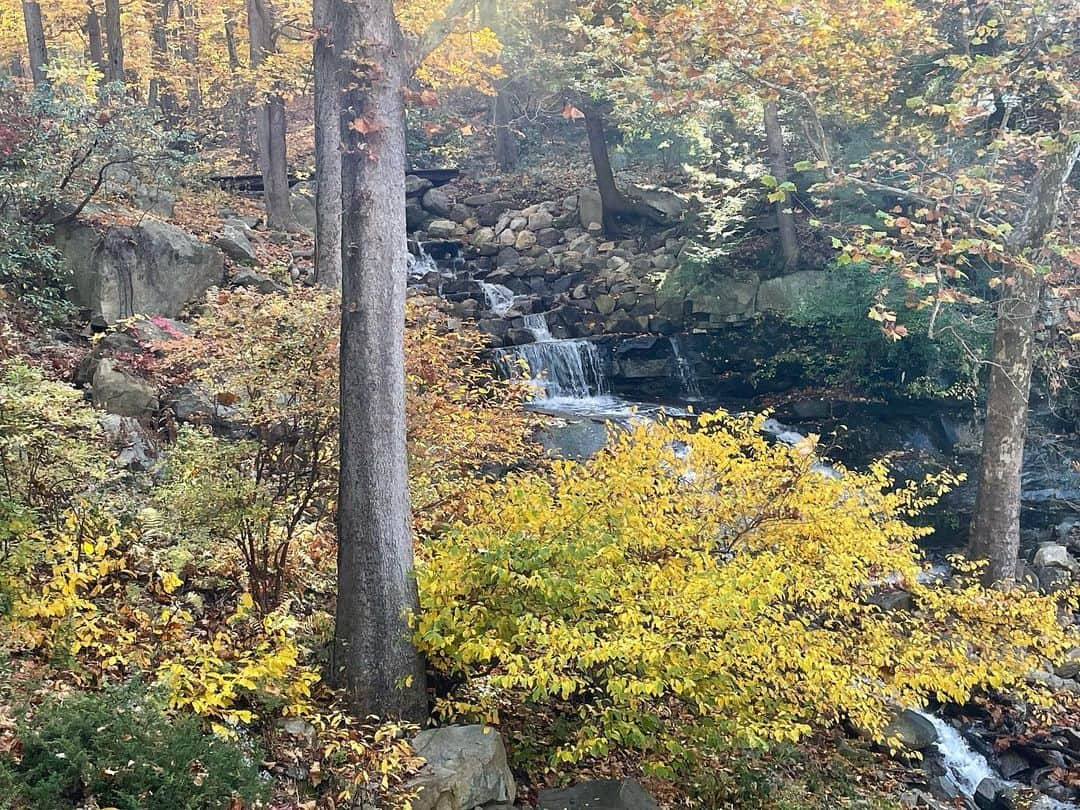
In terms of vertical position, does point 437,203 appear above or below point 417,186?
below

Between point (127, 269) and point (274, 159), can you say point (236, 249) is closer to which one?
point (127, 269)

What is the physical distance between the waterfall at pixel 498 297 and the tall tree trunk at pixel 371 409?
1232cm

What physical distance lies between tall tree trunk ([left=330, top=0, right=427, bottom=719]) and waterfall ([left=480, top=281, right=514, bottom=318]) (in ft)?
40.4

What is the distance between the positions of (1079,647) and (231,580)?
8477 mm

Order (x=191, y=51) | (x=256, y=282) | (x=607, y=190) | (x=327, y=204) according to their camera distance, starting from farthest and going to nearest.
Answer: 1. (x=191, y=51)
2. (x=607, y=190)
3. (x=256, y=282)
4. (x=327, y=204)

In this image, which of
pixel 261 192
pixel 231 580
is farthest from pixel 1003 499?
pixel 261 192

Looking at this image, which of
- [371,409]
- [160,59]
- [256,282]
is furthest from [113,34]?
[371,409]

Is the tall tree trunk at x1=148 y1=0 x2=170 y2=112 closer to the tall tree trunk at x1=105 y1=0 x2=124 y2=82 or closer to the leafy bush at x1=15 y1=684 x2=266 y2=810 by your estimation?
the tall tree trunk at x1=105 y1=0 x2=124 y2=82

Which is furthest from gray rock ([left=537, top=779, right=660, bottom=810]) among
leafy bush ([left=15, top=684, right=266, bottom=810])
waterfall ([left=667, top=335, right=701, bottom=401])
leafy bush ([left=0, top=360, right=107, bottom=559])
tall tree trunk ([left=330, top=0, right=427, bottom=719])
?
waterfall ([left=667, top=335, right=701, bottom=401])

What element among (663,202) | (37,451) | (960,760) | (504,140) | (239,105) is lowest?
(960,760)

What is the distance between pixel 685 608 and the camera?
4.42 meters

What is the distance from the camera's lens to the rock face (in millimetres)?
4320

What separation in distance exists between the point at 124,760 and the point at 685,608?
278cm

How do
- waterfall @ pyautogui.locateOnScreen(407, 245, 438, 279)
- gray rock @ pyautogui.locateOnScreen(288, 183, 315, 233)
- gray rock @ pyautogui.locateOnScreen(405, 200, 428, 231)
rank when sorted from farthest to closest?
gray rock @ pyautogui.locateOnScreen(405, 200, 428, 231) → waterfall @ pyautogui.locateOnScreen(407, 245, 438, 279) → gray rock @ pyautogui.locateOnScreen(288, 183, 315, 233)
